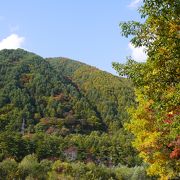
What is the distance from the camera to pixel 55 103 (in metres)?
198

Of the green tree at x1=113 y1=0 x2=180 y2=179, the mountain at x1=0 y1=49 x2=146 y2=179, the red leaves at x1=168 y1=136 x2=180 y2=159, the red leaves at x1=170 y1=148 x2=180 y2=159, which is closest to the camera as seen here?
the green tree at x1=113 y1=0 x2=180 y2=179

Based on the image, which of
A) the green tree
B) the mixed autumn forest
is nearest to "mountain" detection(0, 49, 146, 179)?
the mixed autumn forest

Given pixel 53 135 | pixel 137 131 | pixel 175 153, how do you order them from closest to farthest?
pixel 175 153
pixel 137 131
pixel 53 135

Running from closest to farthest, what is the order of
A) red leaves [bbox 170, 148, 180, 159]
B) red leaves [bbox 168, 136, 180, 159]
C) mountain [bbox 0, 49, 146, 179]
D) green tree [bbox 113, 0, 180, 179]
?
green tree [bbox 113, 0, 180, 179] < red leaves [bbox 168, 136, 180, 159] < red leaves [bbox 170, 148, 180, 159] < mountain [bbox 0, 49, 146, 179]

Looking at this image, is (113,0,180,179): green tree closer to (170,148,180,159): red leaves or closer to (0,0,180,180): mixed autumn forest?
(0,0,180,180): mixed autumn forest

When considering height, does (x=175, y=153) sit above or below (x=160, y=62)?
below

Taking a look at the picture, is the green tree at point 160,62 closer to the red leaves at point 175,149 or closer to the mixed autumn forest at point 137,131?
the mixed autumn forest at point 137,131

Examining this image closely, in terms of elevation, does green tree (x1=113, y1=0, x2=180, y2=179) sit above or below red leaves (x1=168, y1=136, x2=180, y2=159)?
above

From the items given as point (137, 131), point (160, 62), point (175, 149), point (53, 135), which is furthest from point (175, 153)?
point (53, 135)

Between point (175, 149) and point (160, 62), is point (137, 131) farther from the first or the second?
point (160, 62)

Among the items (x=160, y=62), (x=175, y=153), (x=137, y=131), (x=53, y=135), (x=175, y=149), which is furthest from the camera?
(x=53, y=135)

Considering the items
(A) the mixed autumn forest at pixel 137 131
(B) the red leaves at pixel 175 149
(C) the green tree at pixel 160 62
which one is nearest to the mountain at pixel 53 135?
(A) the mixed autumn forest at pixel 137 131

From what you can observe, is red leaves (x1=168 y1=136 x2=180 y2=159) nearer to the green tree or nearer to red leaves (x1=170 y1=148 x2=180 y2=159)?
red leaves (x1=170 y1=148 x2=180 y2=159)

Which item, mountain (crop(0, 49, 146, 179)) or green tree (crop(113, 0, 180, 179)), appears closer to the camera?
green tree (crop(113, 0, 180, 179))
